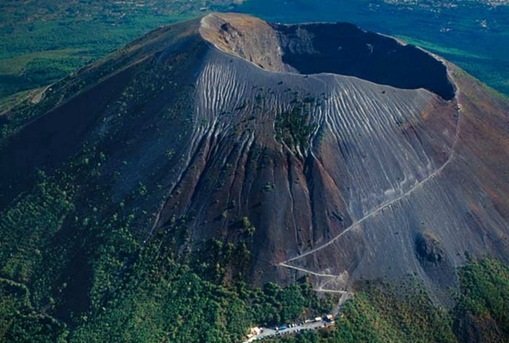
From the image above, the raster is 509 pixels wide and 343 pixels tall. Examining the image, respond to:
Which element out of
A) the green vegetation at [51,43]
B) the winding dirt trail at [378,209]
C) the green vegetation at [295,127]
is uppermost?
the green vegetation at [295,127]

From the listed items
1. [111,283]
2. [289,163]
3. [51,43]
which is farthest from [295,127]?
[51,43]

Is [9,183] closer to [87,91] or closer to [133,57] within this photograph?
[87,91]

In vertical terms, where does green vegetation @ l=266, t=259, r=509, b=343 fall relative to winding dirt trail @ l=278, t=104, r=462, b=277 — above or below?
below

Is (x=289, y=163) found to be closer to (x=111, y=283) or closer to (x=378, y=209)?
(x=378, y=209)

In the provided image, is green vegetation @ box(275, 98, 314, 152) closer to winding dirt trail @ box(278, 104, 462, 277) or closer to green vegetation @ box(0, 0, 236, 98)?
winding dirt trail @ box(278, 104, 462, 277)

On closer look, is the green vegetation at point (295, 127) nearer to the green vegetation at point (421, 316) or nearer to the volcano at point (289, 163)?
the volcano at point (289, 163)

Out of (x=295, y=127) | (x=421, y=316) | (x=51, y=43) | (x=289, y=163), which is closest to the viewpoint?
(x=421, y=316)

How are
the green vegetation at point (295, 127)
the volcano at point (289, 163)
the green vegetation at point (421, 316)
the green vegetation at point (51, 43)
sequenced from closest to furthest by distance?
the green vegetation at point (421, 316) < the volcano at point (289, 163) < the green vegetation at point (295, 127) < the green vegetation at point (51, 43)

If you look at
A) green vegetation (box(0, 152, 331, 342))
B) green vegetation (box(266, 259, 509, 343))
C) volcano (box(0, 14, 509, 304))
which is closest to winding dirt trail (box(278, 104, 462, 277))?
volcano (box(0, 14, 509, 304))

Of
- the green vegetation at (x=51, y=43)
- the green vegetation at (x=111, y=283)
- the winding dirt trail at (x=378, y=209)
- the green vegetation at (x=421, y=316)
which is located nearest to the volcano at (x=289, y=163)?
the winding dirt trail at (x=378, y=209)
